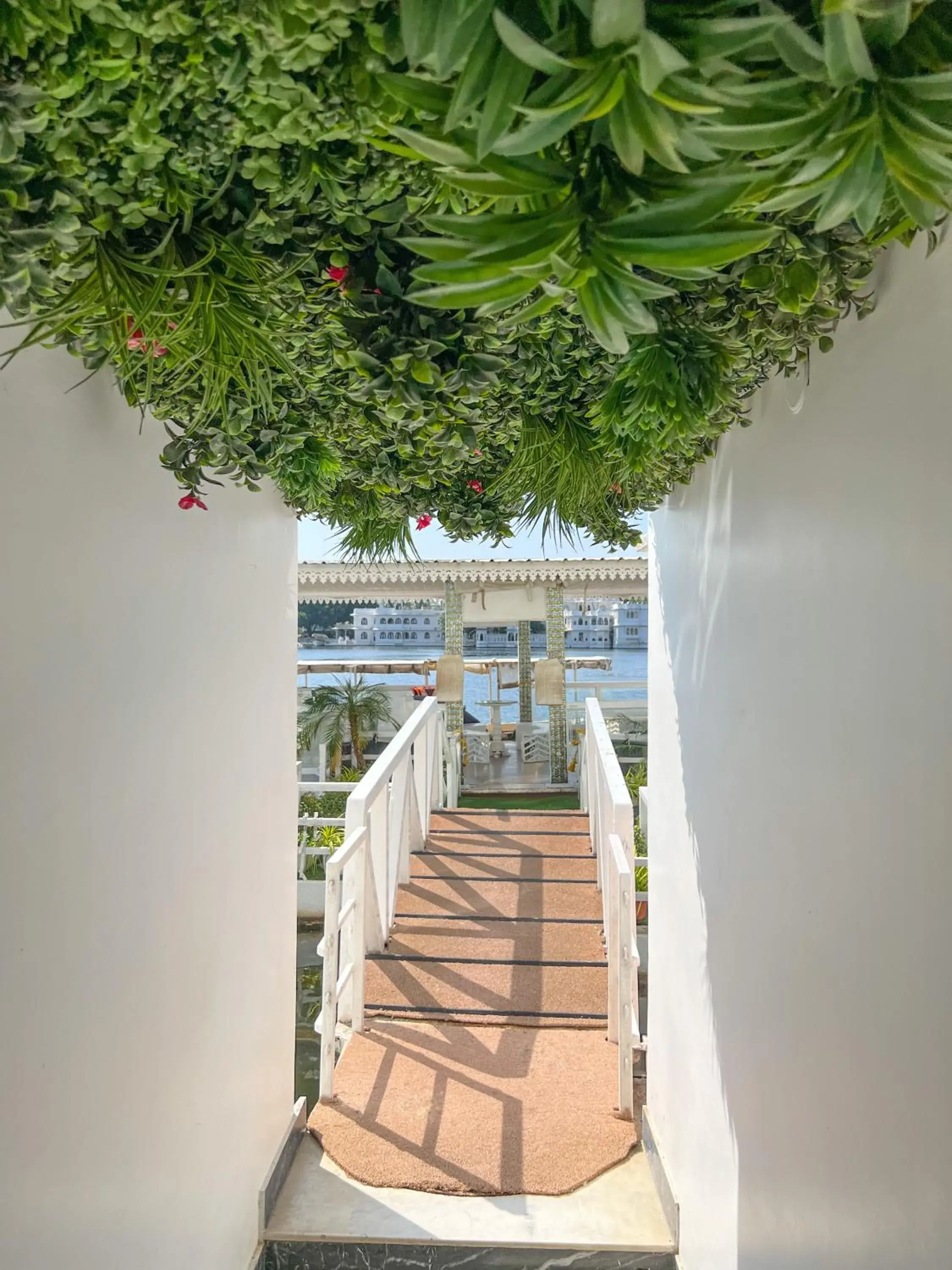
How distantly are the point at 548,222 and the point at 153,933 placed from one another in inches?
63.2

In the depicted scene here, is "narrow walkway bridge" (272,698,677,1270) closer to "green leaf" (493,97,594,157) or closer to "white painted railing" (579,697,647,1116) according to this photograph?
"white painted railing" (579,697,647,1116)

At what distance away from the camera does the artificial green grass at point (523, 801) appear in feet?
26.9

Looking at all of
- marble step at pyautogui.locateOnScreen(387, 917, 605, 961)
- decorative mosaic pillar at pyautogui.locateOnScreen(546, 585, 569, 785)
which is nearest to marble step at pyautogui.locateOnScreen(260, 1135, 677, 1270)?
marble step at pyautogui.locateOnScreen(387, 917, 605, 961)

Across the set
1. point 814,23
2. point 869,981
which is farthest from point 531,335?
point 869,981

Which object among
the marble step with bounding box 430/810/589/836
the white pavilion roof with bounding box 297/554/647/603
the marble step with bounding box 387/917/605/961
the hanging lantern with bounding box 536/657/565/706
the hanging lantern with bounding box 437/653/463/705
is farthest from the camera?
the white pavilion roof with bounding box 297/554/647/603

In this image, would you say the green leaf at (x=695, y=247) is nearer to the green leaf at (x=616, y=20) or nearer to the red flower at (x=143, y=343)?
the green leaf at (x=616, y=20)

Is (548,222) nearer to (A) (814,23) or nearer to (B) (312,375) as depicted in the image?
(A) (814,23)

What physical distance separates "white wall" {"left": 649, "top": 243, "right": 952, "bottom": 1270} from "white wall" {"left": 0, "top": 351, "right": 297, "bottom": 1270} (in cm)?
115

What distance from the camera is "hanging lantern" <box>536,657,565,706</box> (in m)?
7.82

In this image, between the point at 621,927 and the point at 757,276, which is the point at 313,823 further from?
the point at 757,276

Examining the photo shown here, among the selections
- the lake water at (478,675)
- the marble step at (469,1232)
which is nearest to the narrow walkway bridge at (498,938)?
the marble step at (469,1232)

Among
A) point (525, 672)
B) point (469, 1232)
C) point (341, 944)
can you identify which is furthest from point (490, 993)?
point (525, 672)

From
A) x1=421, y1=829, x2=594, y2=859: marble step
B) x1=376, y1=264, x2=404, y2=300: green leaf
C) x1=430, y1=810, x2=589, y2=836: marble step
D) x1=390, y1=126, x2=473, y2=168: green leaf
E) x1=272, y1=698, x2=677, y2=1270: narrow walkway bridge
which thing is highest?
x1=376, y1=264, x2=404, y2=300: green leaf

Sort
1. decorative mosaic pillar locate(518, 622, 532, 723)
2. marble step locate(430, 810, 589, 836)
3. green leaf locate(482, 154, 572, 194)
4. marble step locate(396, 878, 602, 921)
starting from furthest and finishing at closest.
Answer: decorative mosaic pillar locate(518, 622, 532, 723), marble step locate(430, 810, 589, 836), marble step locate(396, 878, 602, 921), green leaf locate(482, 154, 572, 194)
